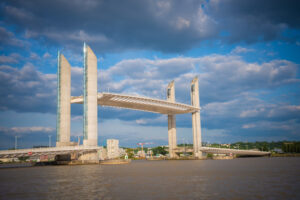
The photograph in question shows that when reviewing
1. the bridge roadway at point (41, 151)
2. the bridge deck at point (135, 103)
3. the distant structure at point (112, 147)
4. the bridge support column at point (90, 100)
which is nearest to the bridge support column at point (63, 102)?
the bridge deck at point (135, 103)

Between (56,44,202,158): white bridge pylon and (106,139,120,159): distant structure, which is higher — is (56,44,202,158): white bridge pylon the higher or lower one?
Result: the higher one

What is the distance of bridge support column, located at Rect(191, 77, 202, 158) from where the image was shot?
8566 centimetres

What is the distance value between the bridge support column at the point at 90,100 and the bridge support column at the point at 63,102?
20.7 ft

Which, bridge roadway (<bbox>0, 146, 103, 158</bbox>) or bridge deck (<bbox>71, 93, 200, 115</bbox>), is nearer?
bridge roadway (<bbox>0, 146, 103, 158</bbox>)

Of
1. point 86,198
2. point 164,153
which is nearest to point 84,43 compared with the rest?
point 86,198

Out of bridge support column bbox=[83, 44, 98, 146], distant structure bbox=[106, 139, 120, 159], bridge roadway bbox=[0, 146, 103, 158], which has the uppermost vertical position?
bridge support column bbox=[83, 44, 98, 146]

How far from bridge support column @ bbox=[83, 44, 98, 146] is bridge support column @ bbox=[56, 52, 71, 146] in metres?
6.32

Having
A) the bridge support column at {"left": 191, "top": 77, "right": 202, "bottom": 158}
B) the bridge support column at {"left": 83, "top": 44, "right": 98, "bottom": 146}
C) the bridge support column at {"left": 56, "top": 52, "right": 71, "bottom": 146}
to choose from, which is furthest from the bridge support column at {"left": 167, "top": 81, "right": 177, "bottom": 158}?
the bridge support column at {"left": 83, "top": 44, "right": 98, "bottom": 146}

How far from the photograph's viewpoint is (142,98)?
7144 centimetres

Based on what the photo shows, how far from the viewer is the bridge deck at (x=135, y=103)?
214 feet

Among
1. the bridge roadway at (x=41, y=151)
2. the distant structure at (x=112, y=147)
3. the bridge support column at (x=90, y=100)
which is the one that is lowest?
the distant structure at (x=112, y=147)

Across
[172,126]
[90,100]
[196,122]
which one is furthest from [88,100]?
[196,122]

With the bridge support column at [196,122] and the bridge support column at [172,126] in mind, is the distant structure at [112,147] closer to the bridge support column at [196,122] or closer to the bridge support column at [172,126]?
the bridge support column at [172,126]

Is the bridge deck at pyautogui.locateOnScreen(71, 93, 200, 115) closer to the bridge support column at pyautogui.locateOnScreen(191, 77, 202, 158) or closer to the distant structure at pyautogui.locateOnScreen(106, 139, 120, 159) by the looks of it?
the bridge support column at pyautogui.locateOnScreen(191, 77, 202, 158)
